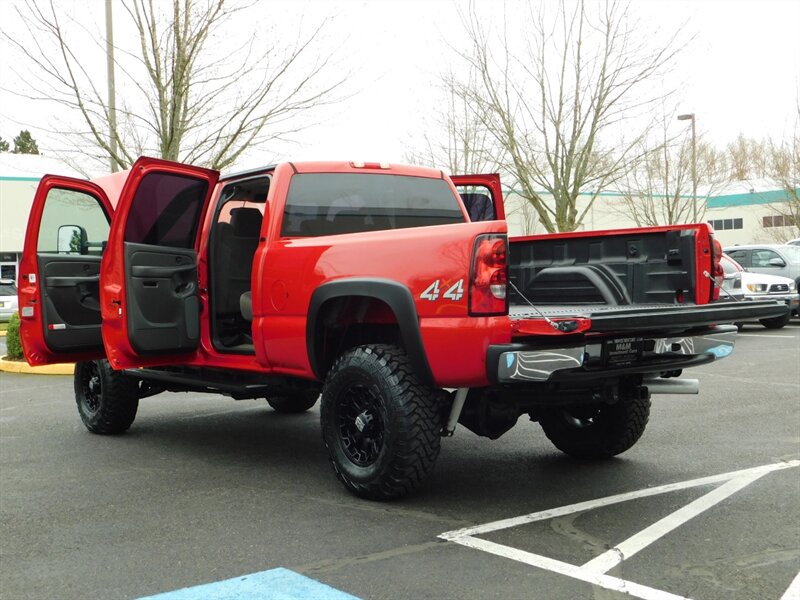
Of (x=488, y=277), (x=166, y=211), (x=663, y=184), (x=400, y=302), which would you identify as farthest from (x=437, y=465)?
(x=663, y=184)

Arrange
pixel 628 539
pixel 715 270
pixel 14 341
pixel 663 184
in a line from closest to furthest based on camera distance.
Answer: pixel 628 539
pixel 715 270
pixel 14 341
pixel 663 184

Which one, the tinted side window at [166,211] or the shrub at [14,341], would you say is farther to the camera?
the shrub at [14,341]

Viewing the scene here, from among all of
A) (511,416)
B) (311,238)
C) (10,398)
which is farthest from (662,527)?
(10,398)

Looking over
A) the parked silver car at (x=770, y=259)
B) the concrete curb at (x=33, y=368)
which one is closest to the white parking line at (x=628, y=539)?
the concrete curb at (x=33, y=368)

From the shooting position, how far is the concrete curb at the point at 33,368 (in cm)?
1172

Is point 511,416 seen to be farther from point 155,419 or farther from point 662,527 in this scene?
point 155,419

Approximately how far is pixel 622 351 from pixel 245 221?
3.10 meters

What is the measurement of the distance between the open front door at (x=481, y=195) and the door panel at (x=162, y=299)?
2.26 meters

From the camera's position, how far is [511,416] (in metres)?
4.88

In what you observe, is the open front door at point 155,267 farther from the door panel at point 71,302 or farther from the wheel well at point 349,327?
the wheel well at point 349,327

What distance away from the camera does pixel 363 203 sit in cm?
602

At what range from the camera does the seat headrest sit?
6426mm

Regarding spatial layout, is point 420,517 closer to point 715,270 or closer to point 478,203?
point 715,270

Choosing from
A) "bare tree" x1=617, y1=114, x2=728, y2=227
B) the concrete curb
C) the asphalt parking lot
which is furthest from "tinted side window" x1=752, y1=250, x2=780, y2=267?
the concrete curb
